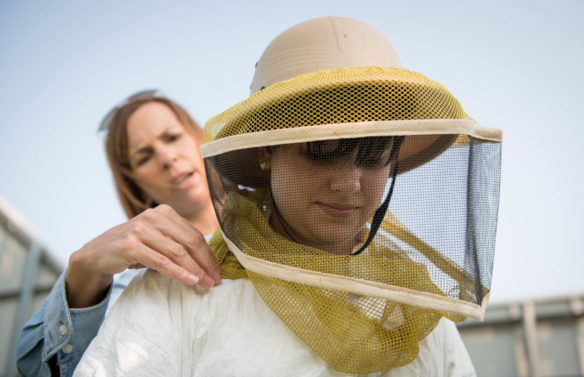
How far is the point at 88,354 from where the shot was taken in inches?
41.8

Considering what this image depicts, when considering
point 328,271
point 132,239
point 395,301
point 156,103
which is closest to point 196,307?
point 132,239

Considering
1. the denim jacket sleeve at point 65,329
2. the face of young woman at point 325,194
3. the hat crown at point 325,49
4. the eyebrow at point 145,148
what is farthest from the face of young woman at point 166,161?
the face of young woman at point 325,194

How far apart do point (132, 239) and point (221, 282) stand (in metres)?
0.27

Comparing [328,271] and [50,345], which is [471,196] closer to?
[328,271]

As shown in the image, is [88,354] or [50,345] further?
[50,345]

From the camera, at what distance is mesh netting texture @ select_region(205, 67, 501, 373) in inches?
43.1

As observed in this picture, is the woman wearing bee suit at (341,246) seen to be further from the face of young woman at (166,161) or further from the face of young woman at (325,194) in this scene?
the face of young woman at (166,161)

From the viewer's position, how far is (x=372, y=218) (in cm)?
118

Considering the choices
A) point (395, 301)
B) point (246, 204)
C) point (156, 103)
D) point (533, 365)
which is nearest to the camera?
point (395, 301)

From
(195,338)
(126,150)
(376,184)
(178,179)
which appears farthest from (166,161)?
(376,184)

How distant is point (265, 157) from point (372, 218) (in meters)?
0.33

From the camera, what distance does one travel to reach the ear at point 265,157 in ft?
3.99

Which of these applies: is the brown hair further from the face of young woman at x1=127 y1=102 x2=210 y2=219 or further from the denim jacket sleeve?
the denim jacket sleeve

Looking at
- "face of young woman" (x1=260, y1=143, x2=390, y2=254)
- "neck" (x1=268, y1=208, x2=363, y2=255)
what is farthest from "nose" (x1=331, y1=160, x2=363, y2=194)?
"neck" (x1=268, y1=208, x2=363, y2=255)
